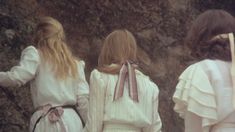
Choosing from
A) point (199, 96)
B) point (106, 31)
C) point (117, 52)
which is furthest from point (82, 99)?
point (106, 31)

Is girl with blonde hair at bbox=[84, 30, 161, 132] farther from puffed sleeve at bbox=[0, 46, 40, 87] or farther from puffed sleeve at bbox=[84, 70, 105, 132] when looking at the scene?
puffed sleeve at bbox=[0, 46, 40, 87]

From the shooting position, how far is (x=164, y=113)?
10172mm

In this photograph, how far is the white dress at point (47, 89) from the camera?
20.5 ft

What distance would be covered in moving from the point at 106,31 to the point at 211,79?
5.82 meters

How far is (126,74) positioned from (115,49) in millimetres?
243

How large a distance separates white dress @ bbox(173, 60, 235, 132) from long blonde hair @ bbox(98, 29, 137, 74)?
46.1 inches

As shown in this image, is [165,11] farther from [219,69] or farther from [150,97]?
[219,69]

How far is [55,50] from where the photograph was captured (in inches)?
254

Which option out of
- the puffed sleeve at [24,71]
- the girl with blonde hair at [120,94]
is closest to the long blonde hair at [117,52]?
the girl with blonde hair at [120,94]

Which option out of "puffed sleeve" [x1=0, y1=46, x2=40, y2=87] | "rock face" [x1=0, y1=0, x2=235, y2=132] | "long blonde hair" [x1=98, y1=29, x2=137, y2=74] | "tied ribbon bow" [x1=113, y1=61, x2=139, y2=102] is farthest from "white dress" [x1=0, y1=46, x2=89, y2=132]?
"rock face" [x1=0, y1=0, x2=235, y2=132]

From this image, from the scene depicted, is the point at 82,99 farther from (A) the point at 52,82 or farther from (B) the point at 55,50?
(B) the point at 55,50

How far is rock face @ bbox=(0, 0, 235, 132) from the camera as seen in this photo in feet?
30.4

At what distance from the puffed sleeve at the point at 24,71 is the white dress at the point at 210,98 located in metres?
2.01

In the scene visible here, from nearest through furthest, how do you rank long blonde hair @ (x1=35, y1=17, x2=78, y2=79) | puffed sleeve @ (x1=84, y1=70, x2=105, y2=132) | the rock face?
puffed sleeve @ (x1=84, y1=70, x2=105, y2=132) < long blonde hair @ (x1=35, y1=17, x2=78, y2=79) < the rock face
